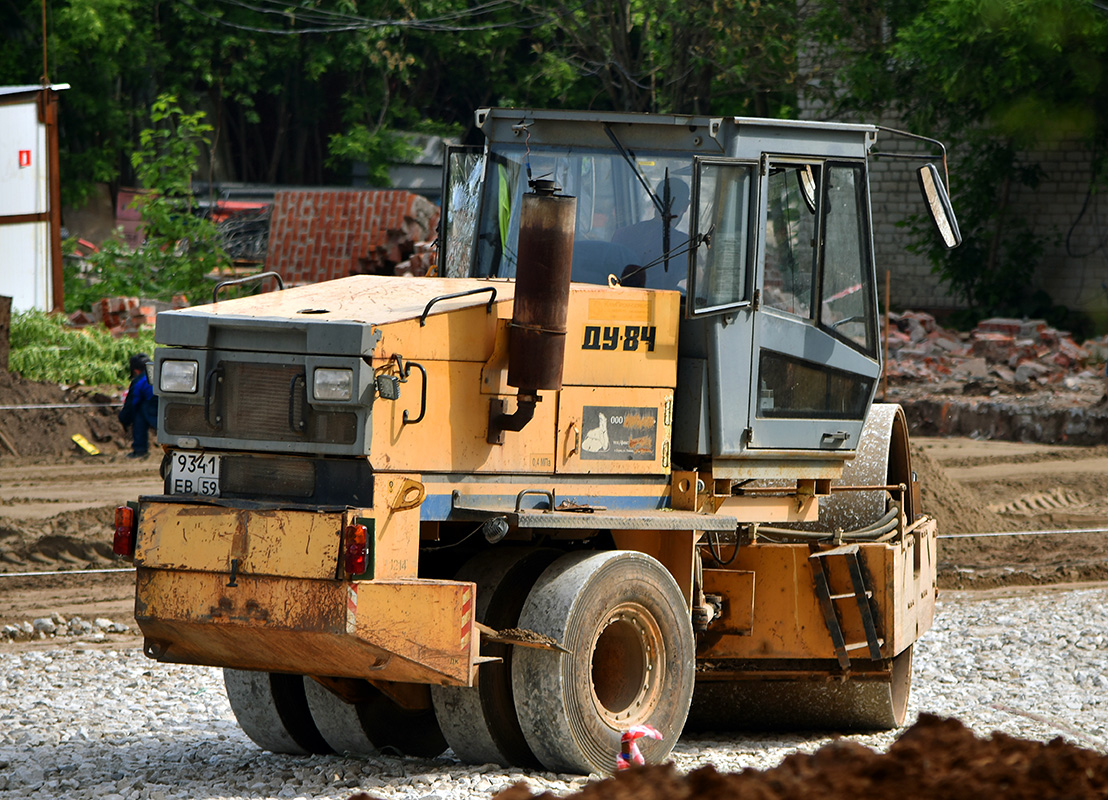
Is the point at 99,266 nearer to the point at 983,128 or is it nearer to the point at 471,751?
the point at 983,128

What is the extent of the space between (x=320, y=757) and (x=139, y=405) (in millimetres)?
11254


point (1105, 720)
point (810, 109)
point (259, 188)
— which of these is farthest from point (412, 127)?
point (1105, 720)

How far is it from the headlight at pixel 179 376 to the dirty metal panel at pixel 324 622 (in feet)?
2.58

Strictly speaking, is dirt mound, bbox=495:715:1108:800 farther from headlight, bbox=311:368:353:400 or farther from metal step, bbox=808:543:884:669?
metal step, bbox=808:543:884:669

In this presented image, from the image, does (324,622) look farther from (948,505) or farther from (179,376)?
(948,505)

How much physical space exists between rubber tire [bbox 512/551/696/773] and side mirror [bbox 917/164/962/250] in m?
2.25

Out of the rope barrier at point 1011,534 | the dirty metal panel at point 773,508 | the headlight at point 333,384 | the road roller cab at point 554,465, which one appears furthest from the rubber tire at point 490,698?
the rope barrier at point 1011,534

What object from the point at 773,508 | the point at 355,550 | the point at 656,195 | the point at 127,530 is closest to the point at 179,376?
the point at 127,530

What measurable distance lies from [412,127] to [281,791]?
32676 mm

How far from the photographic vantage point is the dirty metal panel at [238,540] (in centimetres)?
573

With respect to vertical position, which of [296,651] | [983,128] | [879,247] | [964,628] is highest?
[983,128]

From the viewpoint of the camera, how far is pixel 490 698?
20.8 feet

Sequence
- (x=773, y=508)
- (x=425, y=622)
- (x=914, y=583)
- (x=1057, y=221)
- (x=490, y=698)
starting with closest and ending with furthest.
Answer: (x=425, y=622), (x=490, y=698), (x=773, y=508), (x=914, y=583), (x=1057, y=221)

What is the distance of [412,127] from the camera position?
123ft
